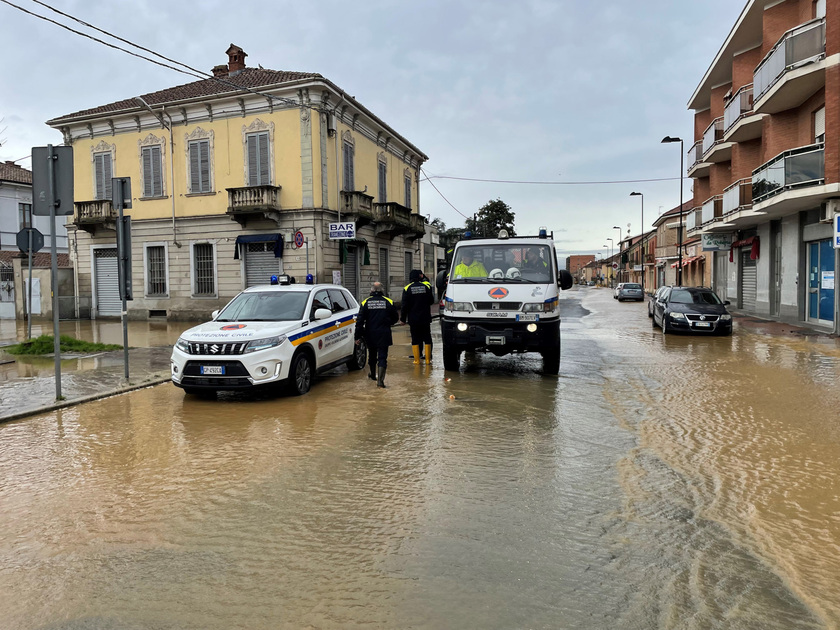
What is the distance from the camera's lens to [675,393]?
28.6 feet

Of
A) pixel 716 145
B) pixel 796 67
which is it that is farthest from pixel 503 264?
pixel 716 145

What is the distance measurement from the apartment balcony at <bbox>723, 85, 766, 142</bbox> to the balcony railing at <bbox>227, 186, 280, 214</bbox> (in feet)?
60.4

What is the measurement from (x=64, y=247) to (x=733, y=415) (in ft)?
132

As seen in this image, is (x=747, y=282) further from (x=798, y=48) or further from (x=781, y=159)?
(x=798, y=48)

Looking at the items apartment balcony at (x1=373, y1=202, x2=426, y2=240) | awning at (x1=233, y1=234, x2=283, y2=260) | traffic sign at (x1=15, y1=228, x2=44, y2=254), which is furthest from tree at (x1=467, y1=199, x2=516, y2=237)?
traffic sign at (x1=15, y1=228, x2=44, y2=254)

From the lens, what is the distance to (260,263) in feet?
81.3

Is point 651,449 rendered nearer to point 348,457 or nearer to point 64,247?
point 348,457

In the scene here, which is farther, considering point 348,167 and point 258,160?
point 348,167

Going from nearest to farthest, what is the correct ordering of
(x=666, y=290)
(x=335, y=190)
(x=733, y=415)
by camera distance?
(x=733, y=415), (x=666, y=290), (x=335, y=190)

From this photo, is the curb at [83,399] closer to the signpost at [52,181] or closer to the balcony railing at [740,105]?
the signpost at [52,181]

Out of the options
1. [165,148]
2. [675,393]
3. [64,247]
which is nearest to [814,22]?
[675,393]

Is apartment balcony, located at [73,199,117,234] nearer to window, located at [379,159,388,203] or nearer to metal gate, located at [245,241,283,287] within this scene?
metal gate, located at [245,241,283,287]

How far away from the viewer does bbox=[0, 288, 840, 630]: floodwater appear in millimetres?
3061

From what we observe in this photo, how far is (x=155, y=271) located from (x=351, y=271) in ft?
28.1
